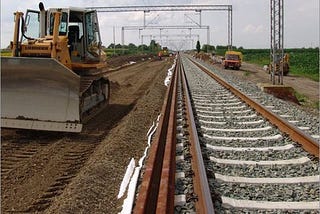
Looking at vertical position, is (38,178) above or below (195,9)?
below

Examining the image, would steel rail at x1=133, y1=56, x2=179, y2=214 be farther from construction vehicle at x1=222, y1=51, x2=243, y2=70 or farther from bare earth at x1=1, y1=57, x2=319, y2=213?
construction vehicle at x1=222, y1=51, x2=243, y2=70

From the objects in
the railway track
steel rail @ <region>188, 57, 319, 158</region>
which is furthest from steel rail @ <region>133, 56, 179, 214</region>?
steel rail @ <region>188, 57, 319, 158</region>

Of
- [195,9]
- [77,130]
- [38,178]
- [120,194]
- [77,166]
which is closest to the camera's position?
[120,194]

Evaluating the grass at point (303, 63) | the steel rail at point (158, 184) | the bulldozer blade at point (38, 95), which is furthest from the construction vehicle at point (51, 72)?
the grass at point (303, 63)

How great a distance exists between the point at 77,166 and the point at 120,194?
1.89 metres

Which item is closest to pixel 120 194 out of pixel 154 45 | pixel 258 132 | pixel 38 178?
pixel 38 178

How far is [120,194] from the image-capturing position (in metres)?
5.66

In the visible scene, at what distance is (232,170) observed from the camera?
584 centimetres

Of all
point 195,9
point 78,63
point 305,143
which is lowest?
point 305,143

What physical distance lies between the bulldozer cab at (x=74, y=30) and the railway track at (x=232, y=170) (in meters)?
4.15

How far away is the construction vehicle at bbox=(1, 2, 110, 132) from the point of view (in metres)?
9.43

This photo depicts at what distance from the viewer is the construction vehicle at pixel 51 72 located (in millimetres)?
9430

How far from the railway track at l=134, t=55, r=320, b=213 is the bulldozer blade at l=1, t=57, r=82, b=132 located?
2231mm

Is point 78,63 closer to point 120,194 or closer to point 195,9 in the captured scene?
point 120,194
